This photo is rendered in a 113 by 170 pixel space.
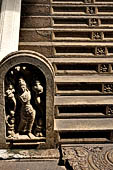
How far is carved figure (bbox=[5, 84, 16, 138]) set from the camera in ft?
9.32

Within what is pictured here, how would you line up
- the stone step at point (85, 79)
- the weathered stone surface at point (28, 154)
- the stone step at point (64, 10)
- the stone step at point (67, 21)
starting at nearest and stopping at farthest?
the weathered stone surface at point (28, 154) → the stone step at point (85, 79) → the stone step at point (67, 21) → the stone step at point (64, 10)

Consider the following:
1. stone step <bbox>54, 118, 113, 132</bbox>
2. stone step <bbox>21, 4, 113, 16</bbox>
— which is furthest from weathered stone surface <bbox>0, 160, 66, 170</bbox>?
stone step <bbox>21, 4, 113, 16</bbox>

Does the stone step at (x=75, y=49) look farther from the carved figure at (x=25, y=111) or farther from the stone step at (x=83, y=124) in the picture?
the carved figure at (x=25, y=111)

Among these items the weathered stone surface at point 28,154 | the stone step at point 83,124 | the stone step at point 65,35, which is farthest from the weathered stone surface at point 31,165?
the stone step at point 65,35

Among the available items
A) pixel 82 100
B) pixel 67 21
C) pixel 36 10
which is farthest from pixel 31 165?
pixel 36 10

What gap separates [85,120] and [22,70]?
134 centimetres

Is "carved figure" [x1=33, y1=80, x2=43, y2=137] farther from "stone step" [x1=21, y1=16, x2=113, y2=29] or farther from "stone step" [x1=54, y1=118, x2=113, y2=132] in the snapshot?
"stone step" [x1=21, y1=16, x2=113, y2=29]

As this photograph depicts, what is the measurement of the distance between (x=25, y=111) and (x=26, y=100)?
0.17m

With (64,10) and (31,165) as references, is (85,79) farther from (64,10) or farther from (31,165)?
(64,10)

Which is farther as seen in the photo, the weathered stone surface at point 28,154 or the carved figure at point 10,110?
the weathered stone surface at point 28,154

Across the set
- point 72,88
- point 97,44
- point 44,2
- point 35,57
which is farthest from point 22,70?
point 44,2

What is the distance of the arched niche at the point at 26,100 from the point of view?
273cm

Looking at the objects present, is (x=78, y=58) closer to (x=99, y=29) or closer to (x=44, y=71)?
(x=99, y=29)

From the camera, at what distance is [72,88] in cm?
374
